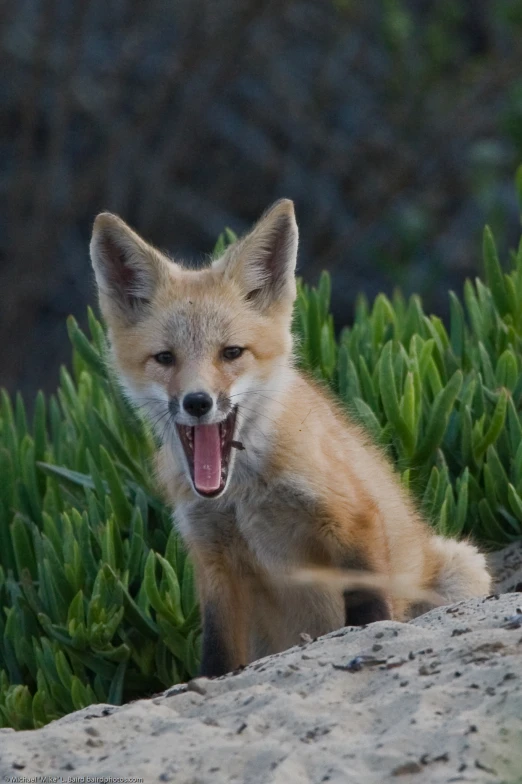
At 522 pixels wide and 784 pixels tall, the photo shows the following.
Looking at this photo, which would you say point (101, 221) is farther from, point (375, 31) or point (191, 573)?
point (375, 31)

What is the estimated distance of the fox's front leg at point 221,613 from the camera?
4.14 meters

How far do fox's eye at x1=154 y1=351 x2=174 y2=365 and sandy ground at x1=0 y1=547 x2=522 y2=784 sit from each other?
3.81 ft

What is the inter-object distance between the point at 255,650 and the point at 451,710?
171cm

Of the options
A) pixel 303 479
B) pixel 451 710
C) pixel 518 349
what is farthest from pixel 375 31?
pixel 451 710

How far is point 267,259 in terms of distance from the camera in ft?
15.0

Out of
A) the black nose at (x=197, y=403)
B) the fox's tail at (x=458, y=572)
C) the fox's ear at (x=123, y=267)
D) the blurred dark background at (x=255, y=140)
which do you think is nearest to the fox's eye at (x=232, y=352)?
the black nose at (x=197, y=403)

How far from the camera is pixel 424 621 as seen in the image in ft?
12.0

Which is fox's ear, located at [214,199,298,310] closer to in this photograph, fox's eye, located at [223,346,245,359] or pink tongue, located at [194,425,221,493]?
fox's eye, located at [223,346,245,359]

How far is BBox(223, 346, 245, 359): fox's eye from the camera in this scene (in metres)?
4.24

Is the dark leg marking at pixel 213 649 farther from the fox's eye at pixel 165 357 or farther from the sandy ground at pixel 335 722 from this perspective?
the fox's eye at pixel 165 357

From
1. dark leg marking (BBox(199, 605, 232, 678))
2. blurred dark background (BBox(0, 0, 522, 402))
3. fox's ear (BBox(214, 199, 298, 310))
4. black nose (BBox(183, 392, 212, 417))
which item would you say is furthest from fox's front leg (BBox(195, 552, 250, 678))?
blurred dark background (BBox(0, 0, 522, 402))

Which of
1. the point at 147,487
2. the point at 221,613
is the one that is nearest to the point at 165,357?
the point at 221,613

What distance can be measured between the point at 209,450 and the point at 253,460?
0.16 meters

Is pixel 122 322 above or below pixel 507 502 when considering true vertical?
above
